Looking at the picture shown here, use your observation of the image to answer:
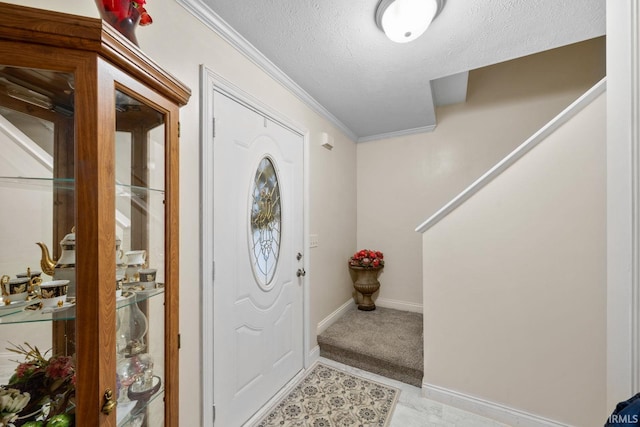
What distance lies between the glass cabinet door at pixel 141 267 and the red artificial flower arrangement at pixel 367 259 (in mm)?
2436

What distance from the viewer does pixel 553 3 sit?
4.29ft

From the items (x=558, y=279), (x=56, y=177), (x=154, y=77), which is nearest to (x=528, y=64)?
(x=558, y=279)

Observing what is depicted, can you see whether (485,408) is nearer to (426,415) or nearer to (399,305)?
(426,415)

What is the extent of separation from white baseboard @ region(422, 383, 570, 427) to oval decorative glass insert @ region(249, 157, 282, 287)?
4.92ft

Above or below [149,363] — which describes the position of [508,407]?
below

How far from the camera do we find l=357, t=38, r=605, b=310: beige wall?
2.58 m

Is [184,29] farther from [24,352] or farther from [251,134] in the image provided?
[24,352]

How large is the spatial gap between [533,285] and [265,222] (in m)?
1.82

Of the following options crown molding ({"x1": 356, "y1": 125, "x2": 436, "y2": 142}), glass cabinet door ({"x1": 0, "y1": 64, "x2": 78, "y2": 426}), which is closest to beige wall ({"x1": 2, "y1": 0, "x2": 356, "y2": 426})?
glass cabinet door ({"x1": 0, "y1": 64, "x2": 78, "y2": 426})

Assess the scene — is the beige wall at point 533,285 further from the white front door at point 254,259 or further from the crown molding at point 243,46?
the crown molding at point 243,46

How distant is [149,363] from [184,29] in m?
1.52

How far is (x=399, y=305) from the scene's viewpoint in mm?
3205

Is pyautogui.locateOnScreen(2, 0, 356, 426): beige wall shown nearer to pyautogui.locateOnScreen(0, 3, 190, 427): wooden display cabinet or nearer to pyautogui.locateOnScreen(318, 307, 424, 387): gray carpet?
pyautogui.locateOnScreen(0, 3, 190, 427): wooden display cabinet

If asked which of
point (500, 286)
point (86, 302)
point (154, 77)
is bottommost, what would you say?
point (500, 286)
